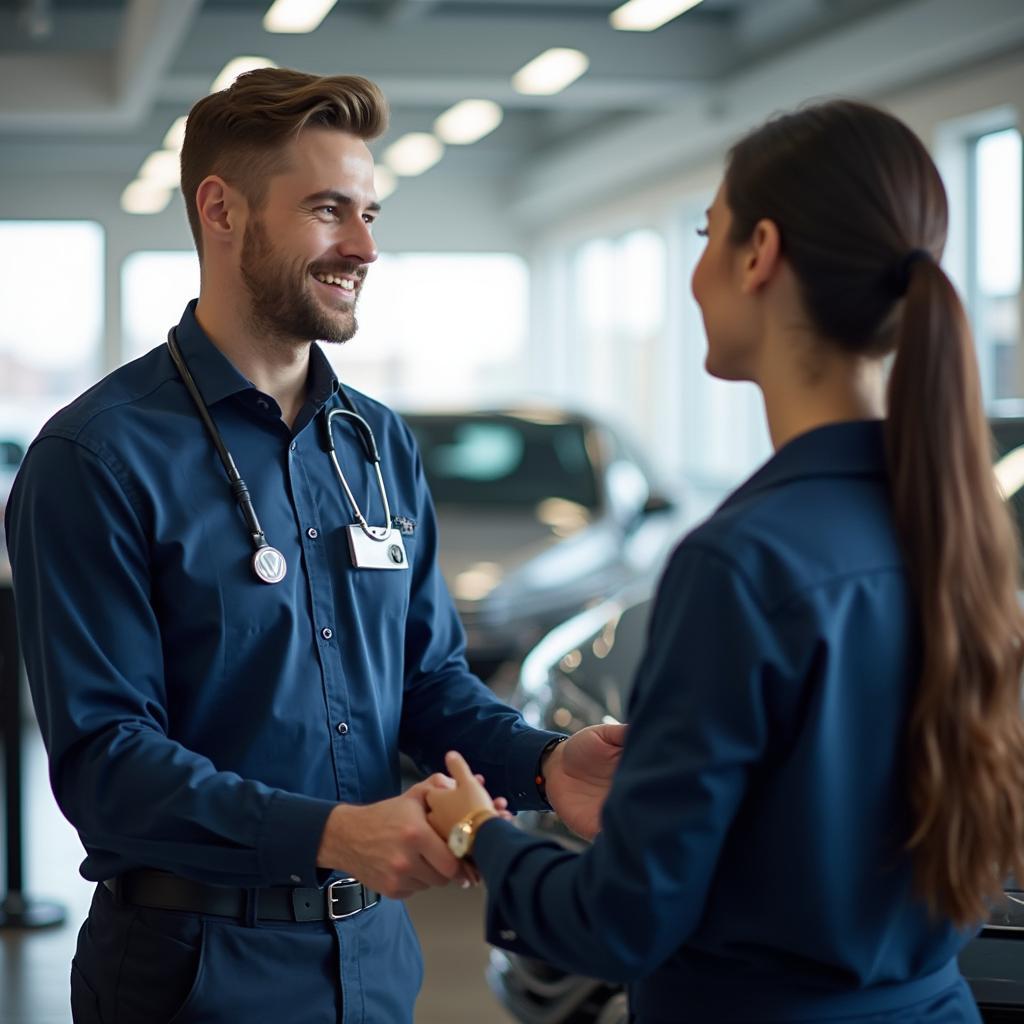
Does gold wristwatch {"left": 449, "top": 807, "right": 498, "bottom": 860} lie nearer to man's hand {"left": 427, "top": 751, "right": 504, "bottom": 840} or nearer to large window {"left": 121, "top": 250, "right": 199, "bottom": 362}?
man's hand {"left": 427, "top": 751, "right": 504, "bottom": 840}

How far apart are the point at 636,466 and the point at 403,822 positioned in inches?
223

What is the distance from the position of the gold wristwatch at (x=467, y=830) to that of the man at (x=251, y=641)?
8 centimetres

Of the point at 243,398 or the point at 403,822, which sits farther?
the point at 243,398

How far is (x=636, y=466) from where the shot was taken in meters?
7.23

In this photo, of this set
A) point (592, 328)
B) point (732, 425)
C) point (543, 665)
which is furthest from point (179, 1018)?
point (592, 328)

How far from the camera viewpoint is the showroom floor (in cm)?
402

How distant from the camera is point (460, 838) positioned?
61.1 inches

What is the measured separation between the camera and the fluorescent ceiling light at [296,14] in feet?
27.7

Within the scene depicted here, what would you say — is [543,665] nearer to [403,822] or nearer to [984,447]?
[403,822]

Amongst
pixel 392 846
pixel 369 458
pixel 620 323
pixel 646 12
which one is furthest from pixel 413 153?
pixel 392 846

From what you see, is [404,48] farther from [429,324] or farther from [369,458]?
[369,458]

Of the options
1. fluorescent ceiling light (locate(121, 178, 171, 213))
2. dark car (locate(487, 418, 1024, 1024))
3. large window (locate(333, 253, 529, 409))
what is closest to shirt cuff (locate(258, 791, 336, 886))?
dark car (locate(487, 418, 1024, 1024))

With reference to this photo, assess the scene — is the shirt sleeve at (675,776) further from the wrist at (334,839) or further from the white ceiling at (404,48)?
the white ceiling at (404,48)

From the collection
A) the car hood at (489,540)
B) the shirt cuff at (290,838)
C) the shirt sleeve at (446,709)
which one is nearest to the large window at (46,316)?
the car hood at (489,540)
